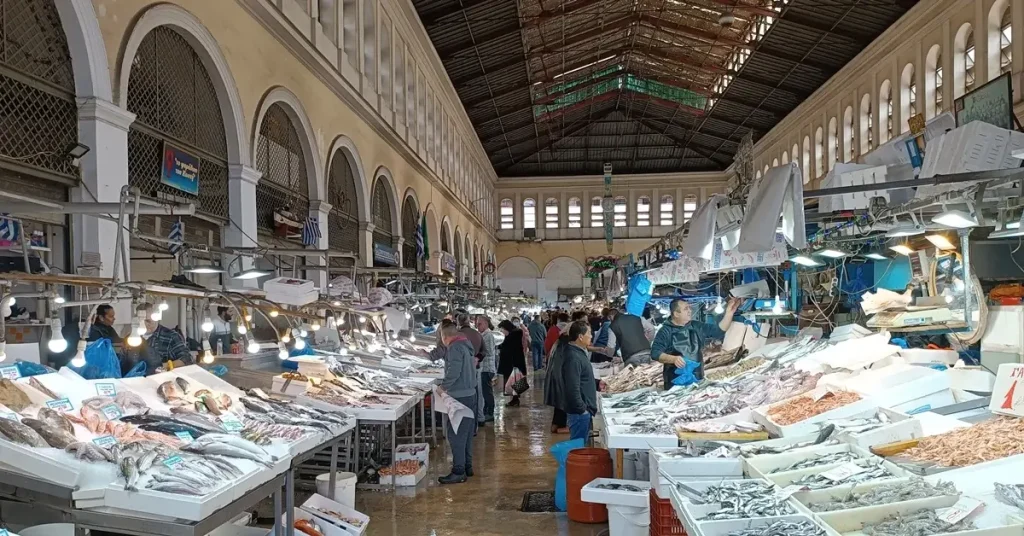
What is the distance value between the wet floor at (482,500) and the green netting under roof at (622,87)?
23875 mm

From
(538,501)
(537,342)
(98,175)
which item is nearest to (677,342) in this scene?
(538,501)

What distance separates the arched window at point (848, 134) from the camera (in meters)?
24.6

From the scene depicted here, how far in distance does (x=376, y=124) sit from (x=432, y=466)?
28.8ft

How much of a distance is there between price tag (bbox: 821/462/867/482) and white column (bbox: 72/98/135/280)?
551cm

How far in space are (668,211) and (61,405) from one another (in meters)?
41.1

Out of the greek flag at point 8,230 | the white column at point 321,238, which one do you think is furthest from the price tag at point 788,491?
the white column at point 321,238

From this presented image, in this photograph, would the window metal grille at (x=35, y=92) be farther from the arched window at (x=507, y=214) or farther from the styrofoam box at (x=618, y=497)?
the arched window at (x=507, y=214)

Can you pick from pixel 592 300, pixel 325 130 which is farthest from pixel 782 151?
pixel 325 130

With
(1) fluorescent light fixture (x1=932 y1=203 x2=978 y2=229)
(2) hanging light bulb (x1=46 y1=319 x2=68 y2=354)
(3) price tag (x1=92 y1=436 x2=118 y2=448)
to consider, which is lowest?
(3) price tag (x1=92 y1=436 x2=118 y2=448)

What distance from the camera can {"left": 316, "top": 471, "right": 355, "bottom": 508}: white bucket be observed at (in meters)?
6.83

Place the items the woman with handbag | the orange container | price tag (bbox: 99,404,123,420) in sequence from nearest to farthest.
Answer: price tag (bbox: 99,404,123,420), the orange container, the woman with handbag

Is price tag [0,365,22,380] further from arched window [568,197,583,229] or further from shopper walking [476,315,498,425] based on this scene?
arched window [568,197,583,229]

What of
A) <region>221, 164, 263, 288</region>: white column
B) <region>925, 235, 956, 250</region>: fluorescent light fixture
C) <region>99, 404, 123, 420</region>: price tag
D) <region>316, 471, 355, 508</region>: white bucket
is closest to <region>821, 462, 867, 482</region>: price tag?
<region>925, 235, 956, 250</region>: fluorescent light fixture

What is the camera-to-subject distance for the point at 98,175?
682 cm
